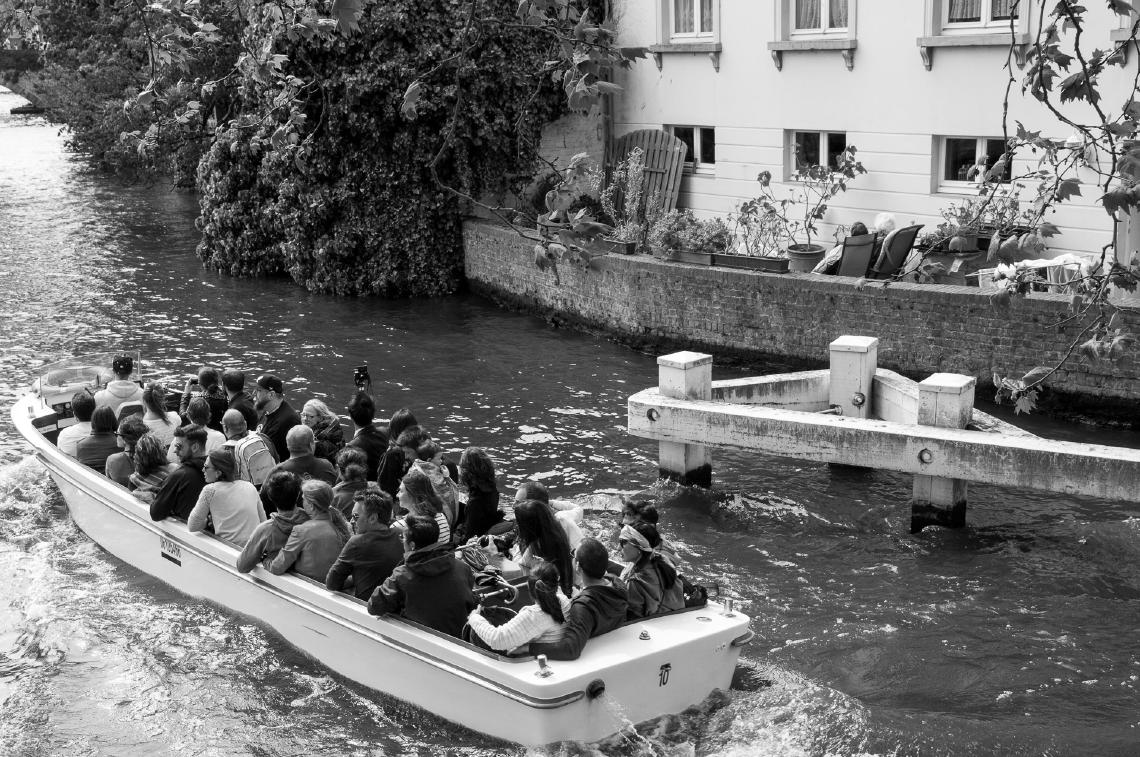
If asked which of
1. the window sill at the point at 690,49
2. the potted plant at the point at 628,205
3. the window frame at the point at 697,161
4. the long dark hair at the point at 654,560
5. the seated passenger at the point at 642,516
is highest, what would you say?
the window sill at the point at 690,49

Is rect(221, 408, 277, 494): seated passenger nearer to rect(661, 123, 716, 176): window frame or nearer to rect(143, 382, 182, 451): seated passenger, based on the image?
rect(143, 382, 182, 451): seated passenger

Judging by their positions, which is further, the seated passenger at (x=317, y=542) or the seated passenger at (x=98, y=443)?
the seated passenger at (x=98, y=443)

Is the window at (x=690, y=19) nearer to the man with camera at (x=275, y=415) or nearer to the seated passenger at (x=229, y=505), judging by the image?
the man with camera at (x=275, y=415)

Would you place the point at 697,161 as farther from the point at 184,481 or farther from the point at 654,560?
the point at 654,560

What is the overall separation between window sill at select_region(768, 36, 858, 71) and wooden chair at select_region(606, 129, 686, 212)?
2.37 metres

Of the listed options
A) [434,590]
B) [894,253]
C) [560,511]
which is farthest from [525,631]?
[894,253]

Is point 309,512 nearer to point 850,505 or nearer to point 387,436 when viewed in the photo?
point 387,436

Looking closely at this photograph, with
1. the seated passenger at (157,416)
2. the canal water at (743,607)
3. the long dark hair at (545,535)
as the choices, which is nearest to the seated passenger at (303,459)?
the canal water at (743,607)

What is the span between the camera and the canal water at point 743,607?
25.6 ft

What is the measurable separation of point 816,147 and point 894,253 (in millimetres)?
3234

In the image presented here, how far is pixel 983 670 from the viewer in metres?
8.37

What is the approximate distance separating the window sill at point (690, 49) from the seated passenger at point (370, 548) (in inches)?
492

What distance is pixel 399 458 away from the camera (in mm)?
9477

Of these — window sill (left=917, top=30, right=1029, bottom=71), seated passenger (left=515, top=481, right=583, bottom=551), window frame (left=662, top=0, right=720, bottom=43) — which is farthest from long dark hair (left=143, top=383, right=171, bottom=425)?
window frame (left=662, top=0, right=720, bottom=43)
